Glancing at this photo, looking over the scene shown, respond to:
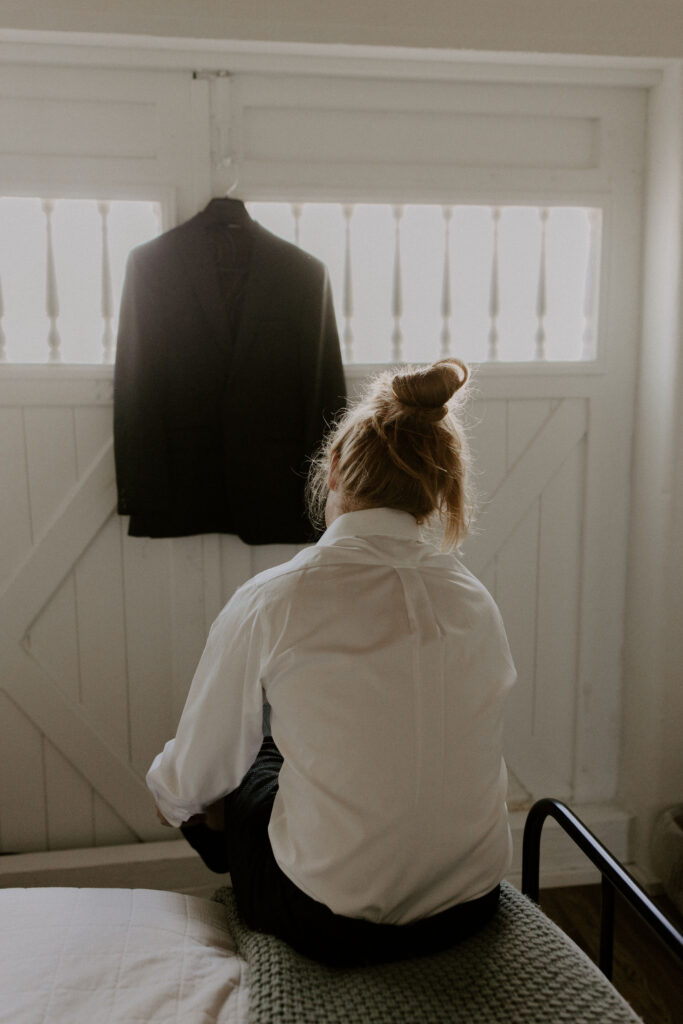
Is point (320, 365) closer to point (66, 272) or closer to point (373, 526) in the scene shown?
point (66, 272)

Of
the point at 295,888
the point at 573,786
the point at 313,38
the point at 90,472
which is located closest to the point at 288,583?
the point at 295,888

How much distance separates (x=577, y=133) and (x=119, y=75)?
1.22 m

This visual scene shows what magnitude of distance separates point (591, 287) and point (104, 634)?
168cm

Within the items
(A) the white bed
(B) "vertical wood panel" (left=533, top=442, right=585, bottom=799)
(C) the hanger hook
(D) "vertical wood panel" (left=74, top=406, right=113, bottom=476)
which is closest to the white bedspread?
(A) the white bed

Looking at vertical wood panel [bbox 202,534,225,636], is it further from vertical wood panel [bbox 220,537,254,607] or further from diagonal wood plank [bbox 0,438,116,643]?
diagonal wood plank [bbox 0,438,116,643]

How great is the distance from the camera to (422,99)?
211 centimetres

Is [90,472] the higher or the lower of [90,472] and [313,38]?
the lower

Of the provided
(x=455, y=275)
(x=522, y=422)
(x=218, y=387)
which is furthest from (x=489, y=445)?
(x=218, y=387)

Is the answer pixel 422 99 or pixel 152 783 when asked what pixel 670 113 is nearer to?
pixel 422 99

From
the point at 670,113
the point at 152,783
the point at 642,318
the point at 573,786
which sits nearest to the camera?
the point at 152,783

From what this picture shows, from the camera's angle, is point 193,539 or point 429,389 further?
point 193,539

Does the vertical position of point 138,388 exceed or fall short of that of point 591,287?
it falls short

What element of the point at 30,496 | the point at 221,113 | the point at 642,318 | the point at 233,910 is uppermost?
the point at 221,113

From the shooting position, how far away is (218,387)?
2.06m
